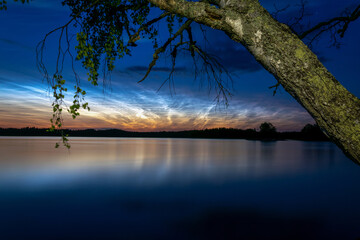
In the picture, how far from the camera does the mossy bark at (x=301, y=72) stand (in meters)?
1.80

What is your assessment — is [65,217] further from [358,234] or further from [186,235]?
[358,234]

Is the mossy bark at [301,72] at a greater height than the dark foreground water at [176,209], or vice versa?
the mossy bark at [301,72]

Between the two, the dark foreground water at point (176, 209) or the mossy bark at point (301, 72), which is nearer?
the mossy bark at point (301, 72)

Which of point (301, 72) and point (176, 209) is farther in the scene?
point (176, 209)

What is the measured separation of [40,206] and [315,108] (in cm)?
1162

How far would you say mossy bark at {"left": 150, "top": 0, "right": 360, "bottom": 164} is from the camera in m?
1.80

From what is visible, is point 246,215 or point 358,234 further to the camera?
point 246,215

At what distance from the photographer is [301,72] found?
1842 millimetres

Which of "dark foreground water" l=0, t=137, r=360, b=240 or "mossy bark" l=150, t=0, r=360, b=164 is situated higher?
"mossy bark" l=150, t=0, r=360, b=164

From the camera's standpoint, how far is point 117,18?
167 inches

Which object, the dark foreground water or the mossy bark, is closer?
the mossy bark

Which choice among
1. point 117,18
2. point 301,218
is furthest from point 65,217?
point 301,218

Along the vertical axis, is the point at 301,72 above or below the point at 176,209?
above

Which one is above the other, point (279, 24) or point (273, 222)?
point (279, 24)
